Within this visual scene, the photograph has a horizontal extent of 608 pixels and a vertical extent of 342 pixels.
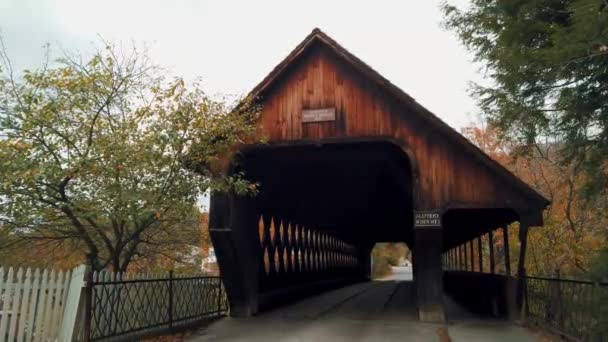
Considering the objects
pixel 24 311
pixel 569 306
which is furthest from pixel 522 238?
pixel 24 311

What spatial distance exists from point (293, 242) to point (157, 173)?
11.4m

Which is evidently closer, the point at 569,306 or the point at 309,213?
the point at 569,306

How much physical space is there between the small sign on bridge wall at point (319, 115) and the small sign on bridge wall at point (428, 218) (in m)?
2.93

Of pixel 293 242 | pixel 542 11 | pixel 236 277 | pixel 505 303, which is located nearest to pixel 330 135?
pixel 236 277

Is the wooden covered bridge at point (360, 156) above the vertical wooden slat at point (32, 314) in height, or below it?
above

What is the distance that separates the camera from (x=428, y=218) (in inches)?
442

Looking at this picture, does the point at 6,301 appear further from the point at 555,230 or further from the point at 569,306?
the point at 555,230

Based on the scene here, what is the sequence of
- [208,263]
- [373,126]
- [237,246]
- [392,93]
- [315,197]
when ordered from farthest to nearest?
[208,263], [315,197], [237,246], [373,126], [392,93]

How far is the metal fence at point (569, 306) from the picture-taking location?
669 centimetres

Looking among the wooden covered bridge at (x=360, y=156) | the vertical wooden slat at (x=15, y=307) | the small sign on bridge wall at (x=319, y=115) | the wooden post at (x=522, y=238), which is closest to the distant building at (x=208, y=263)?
the wooden covered bridge at (x=360, y=156)

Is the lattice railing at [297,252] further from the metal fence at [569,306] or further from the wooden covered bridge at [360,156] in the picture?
the metal fence at [569,306]

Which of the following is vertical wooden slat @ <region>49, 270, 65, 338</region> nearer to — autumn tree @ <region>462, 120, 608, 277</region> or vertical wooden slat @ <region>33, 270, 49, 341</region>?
vertical wooden slat @ <region>33, 270, 49, 341</region>

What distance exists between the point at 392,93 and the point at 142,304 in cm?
686

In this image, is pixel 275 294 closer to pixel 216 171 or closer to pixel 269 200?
pixel 269 200
